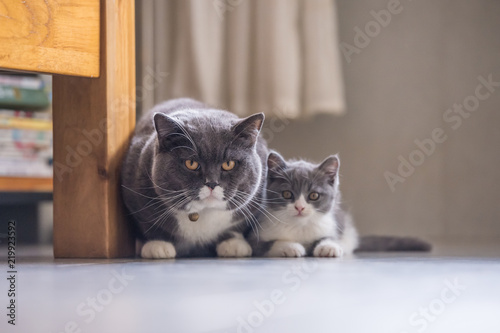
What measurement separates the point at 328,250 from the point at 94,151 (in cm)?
64

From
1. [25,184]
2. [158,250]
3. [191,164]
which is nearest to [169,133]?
[191,164]

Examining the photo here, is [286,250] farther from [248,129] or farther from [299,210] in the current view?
[248,129]

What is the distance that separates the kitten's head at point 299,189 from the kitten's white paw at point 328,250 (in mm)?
83

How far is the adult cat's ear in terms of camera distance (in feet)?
4.59

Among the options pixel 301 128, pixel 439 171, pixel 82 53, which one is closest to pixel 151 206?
pixel 82 53

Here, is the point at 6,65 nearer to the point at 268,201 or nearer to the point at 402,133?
the point at 268,201

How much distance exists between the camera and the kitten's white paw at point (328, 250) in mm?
1570

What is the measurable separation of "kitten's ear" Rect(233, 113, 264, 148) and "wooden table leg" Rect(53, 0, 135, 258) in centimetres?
32

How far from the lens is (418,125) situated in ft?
8.46

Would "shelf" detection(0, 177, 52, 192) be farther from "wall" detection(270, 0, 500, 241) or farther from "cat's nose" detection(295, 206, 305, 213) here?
"cat's nose" detection(295, 206, 305, 213)

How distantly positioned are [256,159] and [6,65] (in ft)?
1.97

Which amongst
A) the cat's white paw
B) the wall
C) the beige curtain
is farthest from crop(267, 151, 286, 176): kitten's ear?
the wall

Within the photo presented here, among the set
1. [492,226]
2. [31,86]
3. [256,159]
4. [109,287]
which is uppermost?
[31,86]

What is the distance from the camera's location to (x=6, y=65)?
1283mm
